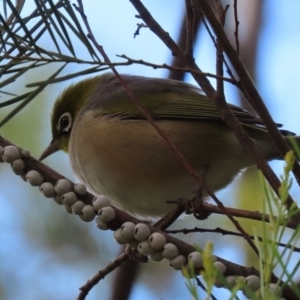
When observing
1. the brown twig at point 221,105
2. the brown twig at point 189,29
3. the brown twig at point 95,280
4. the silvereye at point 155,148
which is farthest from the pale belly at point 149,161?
the brown twig at point 221,105

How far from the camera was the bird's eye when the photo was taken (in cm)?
343

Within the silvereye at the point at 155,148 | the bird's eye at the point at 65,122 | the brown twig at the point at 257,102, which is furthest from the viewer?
the bird's eye at the point at 65,122

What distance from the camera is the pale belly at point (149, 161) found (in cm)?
282

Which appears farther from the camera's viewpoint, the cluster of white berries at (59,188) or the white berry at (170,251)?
the cluster of white berries at (59,188)

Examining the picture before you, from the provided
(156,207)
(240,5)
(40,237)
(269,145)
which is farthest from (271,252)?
(240,5)

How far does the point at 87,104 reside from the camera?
3383 mm

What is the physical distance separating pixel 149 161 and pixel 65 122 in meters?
0.84

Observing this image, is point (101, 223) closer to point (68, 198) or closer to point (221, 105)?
point (68, 198)

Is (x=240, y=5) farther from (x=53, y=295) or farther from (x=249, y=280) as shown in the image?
(x=249, y=280)

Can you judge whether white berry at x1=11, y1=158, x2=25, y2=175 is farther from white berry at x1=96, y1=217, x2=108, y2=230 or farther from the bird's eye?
the bird's eye

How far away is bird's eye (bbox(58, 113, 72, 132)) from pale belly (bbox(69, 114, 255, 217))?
39 centimetres

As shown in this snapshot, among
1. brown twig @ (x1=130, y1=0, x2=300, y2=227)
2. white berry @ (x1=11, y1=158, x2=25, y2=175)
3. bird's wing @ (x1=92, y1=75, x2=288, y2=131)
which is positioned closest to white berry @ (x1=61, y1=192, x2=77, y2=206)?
white berry @ (x1=11, y1=158, x2=25, y2=175)

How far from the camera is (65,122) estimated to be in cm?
348

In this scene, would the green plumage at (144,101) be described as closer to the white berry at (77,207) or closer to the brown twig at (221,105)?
the brown twig at (221,105)
